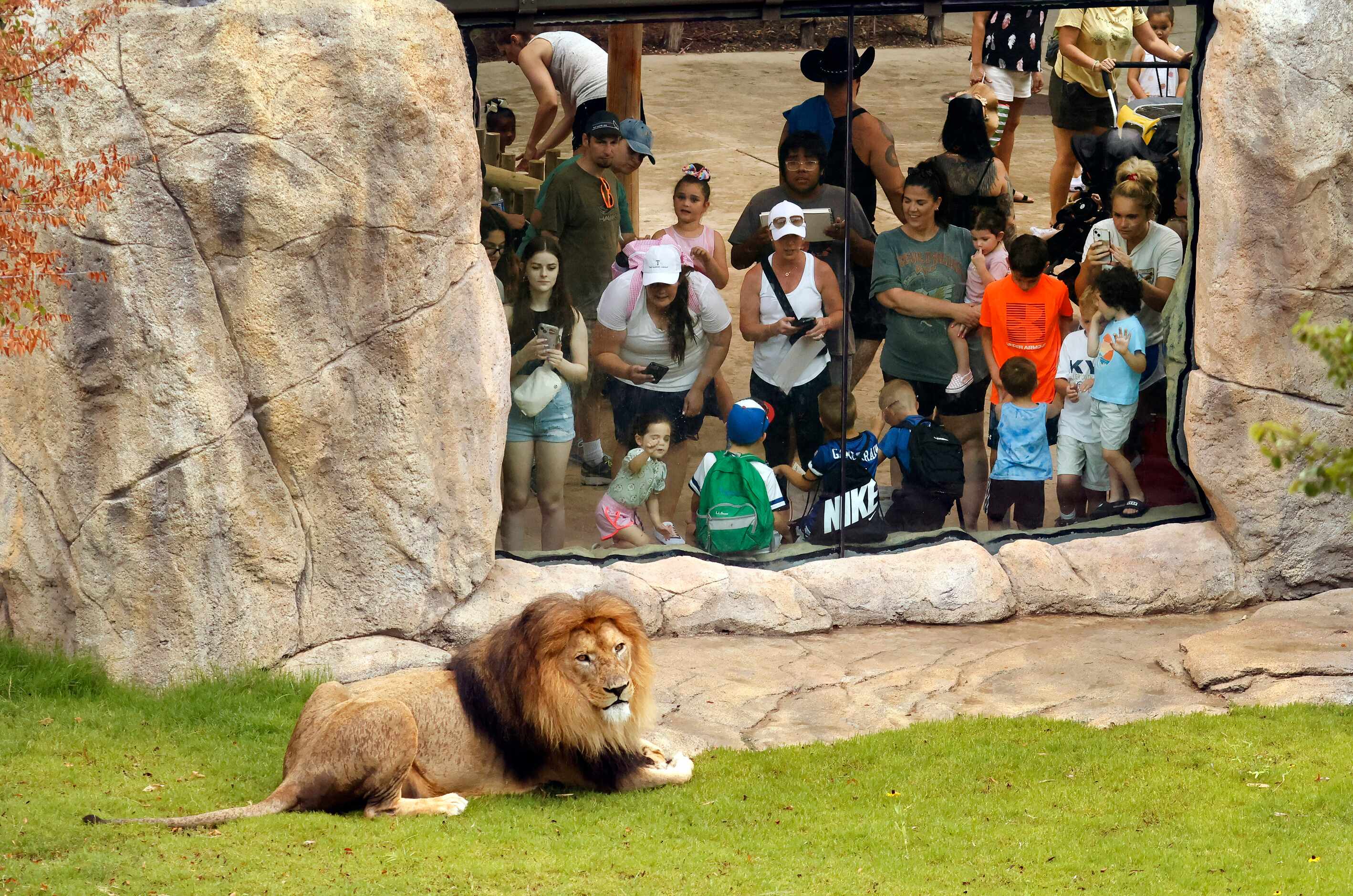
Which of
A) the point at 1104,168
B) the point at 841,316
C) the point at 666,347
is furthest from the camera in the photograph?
the point at 1104,168

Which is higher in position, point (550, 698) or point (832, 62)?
point (832, 62)

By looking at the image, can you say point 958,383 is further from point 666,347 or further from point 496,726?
point 496,726

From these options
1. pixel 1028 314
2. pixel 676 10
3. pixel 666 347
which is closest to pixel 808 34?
pixel 676 10

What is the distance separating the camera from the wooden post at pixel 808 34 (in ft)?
30.1

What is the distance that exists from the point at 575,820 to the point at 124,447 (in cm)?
297

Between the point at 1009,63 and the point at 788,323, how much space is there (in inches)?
80.0

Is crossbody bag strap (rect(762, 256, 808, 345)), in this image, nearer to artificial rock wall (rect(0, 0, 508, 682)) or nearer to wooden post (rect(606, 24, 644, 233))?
wooden post (rect(606, 24, 644, 233))

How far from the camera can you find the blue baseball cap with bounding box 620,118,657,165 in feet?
29.9

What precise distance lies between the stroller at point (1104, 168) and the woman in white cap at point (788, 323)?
1414 mm

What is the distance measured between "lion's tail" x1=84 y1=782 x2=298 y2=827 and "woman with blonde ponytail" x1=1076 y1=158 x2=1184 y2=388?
18.2 ft

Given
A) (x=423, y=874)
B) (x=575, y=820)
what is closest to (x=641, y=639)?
(x=575, y=820)

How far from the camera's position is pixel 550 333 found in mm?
9109

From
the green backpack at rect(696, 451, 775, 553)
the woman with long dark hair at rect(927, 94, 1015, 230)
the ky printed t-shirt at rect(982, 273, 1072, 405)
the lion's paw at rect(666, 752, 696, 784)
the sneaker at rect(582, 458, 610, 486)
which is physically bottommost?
the lion's paw at rect(666, 752, 696, 784)

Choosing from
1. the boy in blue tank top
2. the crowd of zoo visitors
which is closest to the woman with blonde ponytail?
the crowd of zoo visitors
